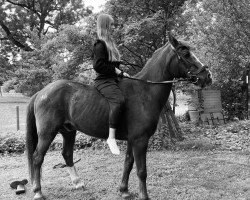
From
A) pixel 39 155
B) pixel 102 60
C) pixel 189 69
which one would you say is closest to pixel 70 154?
pixel 39 155

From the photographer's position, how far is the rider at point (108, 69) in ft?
13.5

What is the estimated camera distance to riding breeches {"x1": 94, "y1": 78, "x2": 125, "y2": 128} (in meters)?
4.09

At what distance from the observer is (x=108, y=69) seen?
4309 mm

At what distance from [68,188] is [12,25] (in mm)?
24786

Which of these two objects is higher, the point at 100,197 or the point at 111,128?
the point at 111,128

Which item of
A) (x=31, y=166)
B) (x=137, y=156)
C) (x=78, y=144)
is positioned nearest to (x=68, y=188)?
(x=31, y=166)

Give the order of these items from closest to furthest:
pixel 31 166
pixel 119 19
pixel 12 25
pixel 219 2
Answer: pixel 31 166, pixel 119 19, pixel 219 2, pixel 12 25

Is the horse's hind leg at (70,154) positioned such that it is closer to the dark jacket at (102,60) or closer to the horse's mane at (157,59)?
the dark jacket at (102,60)

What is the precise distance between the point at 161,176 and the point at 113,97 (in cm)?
245

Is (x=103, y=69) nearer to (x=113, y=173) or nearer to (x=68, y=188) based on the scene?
(x=68, y=188)

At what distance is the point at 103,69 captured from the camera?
169 inches

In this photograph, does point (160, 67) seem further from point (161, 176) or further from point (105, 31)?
point (161, 176)

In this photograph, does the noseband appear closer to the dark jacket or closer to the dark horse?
the dark horse

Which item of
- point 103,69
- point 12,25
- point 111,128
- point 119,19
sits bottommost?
point 111,128
